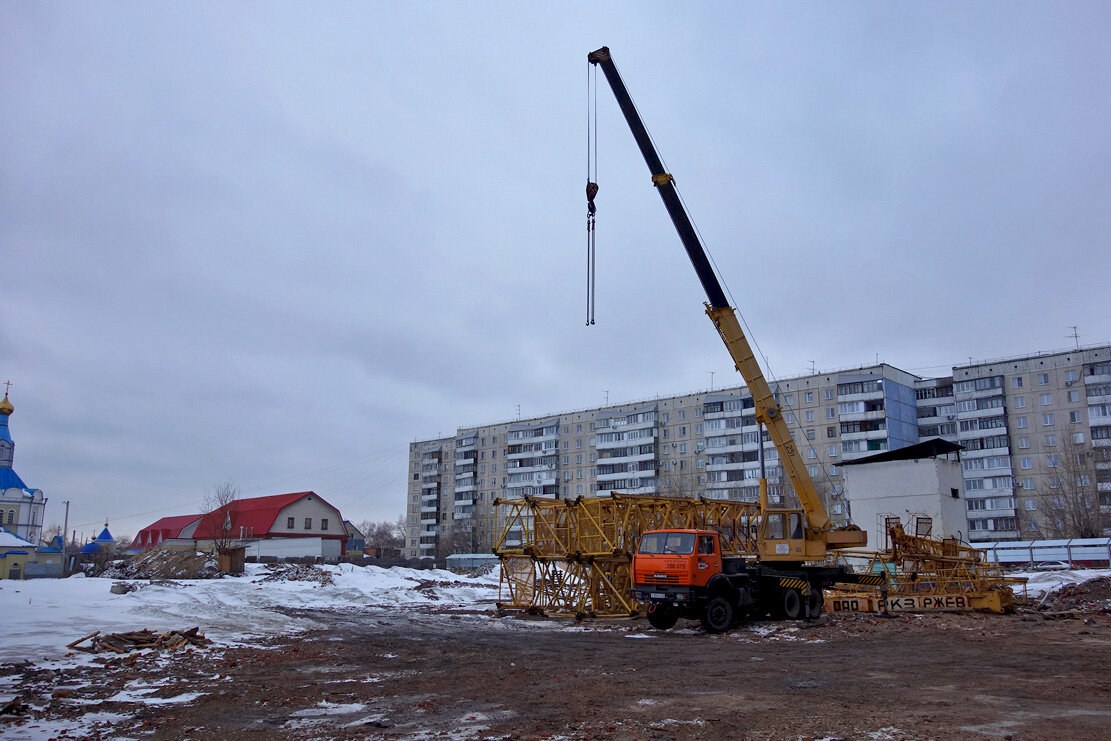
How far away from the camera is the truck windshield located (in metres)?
19.9

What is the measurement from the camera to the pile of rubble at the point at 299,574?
120ft

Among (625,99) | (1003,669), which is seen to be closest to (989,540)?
(625,99)

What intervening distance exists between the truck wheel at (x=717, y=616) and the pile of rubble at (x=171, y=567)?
2748 centimetres

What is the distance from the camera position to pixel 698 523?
24531 millimetres

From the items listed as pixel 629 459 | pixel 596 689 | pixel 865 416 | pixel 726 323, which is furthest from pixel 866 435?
pixel 596 689

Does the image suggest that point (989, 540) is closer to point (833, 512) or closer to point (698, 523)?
point (833, 512)

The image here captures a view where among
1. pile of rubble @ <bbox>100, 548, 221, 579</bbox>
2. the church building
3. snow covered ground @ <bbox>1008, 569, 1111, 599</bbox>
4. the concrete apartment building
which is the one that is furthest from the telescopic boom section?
the church building

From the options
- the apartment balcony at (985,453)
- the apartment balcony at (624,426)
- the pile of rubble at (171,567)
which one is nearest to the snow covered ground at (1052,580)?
the pile of rubble at (171,567)

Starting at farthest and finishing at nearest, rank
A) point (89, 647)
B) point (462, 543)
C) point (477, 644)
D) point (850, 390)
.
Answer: point (462, 543) < point (850, 390) < point (477, 644) < point (89, 647)

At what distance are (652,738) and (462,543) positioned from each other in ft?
284

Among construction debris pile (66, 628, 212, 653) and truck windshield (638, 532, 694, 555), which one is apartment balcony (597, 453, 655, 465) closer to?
truck windshield (638, 532, 694, 555)

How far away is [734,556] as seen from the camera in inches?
856

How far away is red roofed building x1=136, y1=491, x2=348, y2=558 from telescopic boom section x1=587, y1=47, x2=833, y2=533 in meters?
52.6

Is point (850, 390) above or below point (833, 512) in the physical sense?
above
